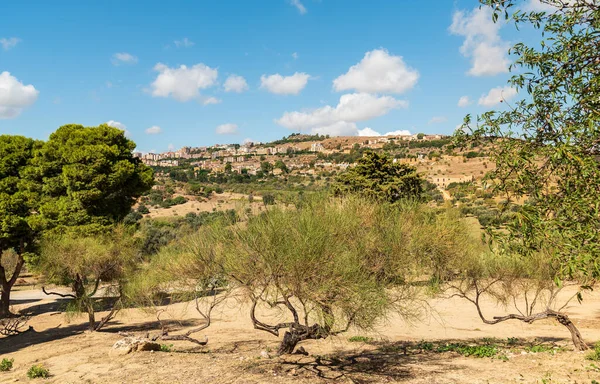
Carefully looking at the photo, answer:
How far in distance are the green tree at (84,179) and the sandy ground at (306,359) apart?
5.80m

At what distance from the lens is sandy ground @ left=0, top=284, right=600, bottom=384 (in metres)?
9.59

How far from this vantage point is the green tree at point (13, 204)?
18.7 m

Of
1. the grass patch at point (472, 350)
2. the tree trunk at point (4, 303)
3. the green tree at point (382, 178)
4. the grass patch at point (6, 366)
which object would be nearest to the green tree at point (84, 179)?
the tree trunk at point (4, 303)

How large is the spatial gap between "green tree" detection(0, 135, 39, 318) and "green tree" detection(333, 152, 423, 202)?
19.7m

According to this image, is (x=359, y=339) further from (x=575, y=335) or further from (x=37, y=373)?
(x=37, y=373)

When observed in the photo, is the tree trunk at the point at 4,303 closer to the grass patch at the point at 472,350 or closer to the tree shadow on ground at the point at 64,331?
the tree shadow on ground at the point at 64,331

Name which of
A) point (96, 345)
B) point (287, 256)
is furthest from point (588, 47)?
point (96, 345)

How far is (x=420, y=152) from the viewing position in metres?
104

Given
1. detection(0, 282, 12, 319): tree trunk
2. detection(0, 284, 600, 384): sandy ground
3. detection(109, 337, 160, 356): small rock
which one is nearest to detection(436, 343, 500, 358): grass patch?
detection(0, 284, 600, 384): sandy ground

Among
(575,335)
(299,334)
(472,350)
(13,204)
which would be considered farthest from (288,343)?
(13,204)

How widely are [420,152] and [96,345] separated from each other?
97.7 meters

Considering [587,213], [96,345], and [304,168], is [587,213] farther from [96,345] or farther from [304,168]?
[304,168]

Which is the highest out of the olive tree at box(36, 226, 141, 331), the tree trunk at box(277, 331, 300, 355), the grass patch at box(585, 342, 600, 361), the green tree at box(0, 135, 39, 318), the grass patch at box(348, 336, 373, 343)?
the green tree at box(0, 135, 39, 318)

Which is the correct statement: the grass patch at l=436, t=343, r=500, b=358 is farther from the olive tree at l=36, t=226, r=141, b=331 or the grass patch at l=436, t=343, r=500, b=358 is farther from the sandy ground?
the olive tree at l=36, t=226, r=141, b=331
